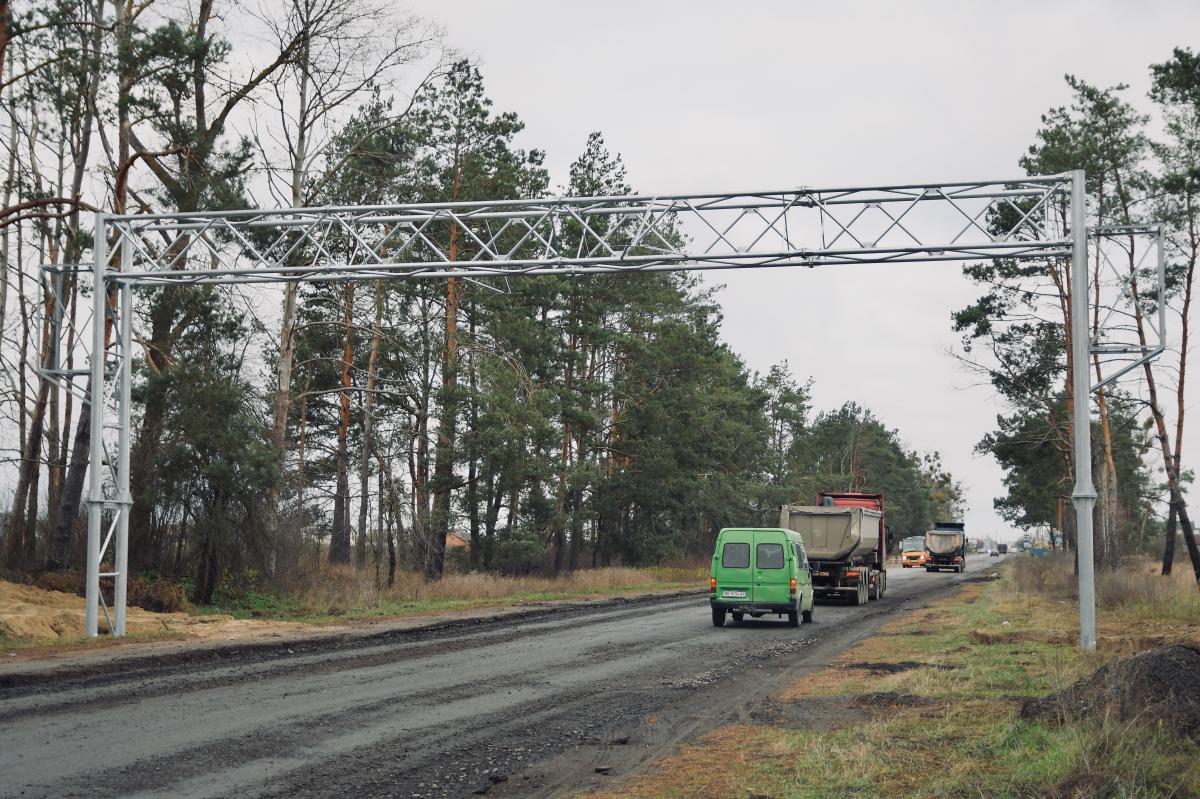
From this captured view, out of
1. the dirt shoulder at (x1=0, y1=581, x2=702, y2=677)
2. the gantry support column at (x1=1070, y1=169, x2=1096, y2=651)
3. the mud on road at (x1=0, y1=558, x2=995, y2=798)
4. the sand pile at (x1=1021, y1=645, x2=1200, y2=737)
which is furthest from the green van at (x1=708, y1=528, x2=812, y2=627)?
the sand pile at (x1=1021, y1=645, x2=1200, y2=737)

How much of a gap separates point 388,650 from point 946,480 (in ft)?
569

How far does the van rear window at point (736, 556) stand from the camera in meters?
24.8

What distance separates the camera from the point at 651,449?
49875mm

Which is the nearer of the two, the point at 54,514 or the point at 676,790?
the point at 676,790

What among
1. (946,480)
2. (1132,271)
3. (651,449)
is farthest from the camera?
(946,480)

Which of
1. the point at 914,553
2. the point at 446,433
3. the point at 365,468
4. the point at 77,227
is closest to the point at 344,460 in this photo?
the point at 446,433

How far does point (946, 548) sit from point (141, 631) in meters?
62.1

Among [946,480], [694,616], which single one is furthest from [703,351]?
[946,480]

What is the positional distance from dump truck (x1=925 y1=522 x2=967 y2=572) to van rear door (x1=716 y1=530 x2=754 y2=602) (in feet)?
171

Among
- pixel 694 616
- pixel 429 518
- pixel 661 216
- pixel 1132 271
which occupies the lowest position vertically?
pixel 694 616

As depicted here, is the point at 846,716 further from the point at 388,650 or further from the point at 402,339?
the point at 402,339

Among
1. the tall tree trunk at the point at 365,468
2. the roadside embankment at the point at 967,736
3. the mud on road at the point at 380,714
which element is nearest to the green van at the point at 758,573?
the mud on road at the point at 380,714

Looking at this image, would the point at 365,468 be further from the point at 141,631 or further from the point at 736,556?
the point at 141,631

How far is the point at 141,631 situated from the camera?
774 inches
